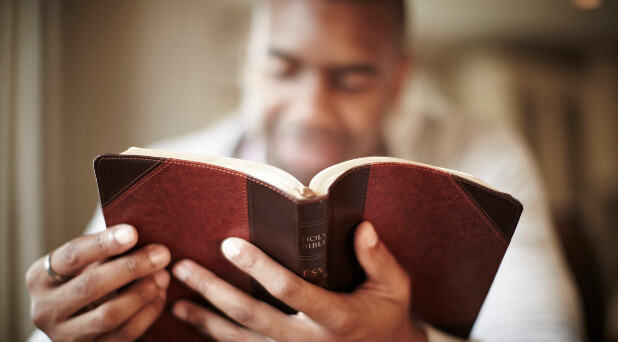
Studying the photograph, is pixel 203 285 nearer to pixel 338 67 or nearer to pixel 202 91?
pixel 338 67

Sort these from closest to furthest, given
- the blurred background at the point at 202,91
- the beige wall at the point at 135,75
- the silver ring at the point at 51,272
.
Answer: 1. the silver ring at the point at 51,272
2. the blurred background at the point at 202,91
3. the beige wall at the point at 135,75

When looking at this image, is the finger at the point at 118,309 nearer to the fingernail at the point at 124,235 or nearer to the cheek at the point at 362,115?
the fingernail at the point at 124,235

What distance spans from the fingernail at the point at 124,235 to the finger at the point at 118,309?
0.08 m

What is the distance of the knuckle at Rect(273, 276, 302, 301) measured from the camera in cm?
40

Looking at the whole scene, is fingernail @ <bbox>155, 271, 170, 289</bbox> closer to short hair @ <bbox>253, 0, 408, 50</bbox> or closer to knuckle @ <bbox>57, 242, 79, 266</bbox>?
knuckle @ <bbox>57, 242, 79, 266</bbox>

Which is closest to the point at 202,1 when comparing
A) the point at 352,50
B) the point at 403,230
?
the point at 352,50

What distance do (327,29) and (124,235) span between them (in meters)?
0.72

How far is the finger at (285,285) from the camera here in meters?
0.40

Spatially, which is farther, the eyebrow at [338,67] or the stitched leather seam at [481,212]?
the eyebrow at [338,67]

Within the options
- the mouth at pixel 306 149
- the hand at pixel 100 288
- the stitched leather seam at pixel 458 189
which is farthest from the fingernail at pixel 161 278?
the mouth at pixel 306 149

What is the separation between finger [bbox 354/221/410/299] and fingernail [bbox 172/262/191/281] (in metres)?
0.24

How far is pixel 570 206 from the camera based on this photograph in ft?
12.3

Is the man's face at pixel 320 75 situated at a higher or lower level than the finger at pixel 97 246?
higher

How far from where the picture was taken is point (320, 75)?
91 centimetres
